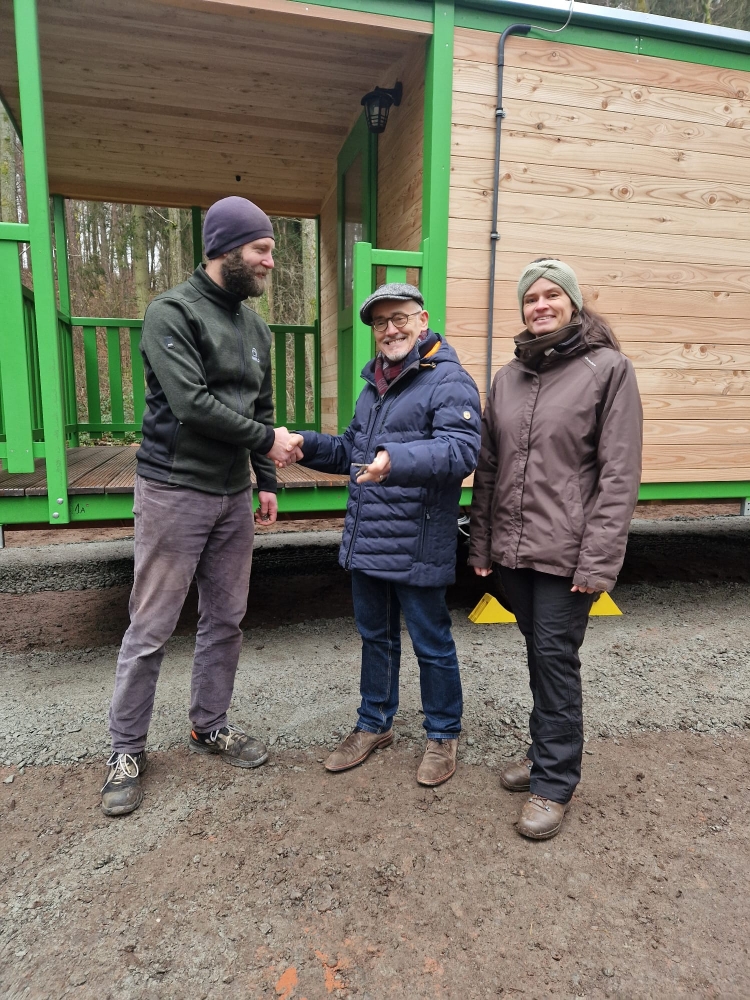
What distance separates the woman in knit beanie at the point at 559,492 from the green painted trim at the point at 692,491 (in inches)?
77.2

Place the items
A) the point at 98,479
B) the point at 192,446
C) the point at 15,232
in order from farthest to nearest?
1. the point at 98,479
2. the point at 15,232
3. the point at 192,446

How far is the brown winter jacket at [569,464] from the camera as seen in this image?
189 cm

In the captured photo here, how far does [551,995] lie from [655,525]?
699 centimetres

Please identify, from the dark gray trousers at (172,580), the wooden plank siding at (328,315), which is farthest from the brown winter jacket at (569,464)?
the wooden plank siding at (328,315)

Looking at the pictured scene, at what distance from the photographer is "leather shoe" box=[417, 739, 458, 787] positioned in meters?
2.32

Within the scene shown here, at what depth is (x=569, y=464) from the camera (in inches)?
78.4

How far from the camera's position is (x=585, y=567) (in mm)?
1901

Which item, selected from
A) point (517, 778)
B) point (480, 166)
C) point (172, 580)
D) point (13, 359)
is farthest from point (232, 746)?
point (480, 166)

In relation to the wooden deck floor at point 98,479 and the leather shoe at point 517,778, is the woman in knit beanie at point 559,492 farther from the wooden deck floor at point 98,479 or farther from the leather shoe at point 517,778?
the wooden deck floor at point 98,479

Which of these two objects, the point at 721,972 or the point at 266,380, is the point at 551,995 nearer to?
the point at 721,972

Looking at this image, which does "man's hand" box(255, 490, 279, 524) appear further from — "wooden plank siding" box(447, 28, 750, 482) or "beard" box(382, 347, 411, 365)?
"wooden plank siding" box(447, 28, 750, 482)

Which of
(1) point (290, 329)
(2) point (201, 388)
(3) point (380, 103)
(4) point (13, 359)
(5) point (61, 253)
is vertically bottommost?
(2) point (201, 388)

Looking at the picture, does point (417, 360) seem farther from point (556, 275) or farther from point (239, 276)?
point (239, 276)

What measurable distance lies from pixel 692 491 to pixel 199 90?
4053mm
